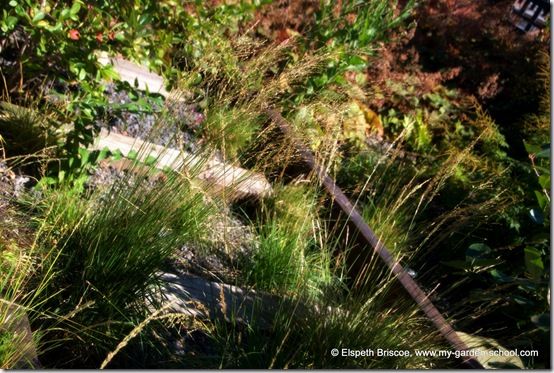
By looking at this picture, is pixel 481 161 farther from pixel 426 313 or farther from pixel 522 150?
pixel 426 313

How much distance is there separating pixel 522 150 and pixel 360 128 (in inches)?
60.3

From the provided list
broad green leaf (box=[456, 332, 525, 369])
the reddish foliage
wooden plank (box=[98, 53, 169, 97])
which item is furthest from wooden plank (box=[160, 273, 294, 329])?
wooden plank (box=[98, 53, 169, 97])

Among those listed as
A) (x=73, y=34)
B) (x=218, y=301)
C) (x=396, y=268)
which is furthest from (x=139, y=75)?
(x=396, y=268)

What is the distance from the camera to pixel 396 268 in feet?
9.75

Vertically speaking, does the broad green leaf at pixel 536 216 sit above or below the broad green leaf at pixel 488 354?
above

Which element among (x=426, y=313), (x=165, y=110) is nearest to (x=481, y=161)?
(x=426, y=313)

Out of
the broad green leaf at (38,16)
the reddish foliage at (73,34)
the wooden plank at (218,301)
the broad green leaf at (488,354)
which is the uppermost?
the broad green leaf at (38,16)

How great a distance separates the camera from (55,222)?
2613 millimetres

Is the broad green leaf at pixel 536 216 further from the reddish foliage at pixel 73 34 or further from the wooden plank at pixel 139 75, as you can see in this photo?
the wooden plank at pixel 139 75

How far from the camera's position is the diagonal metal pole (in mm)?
2637

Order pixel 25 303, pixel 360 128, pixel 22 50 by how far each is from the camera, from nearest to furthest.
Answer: pixel 25 303 < pixel 22 50 < pixel 360 128

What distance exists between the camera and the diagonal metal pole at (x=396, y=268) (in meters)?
2.64

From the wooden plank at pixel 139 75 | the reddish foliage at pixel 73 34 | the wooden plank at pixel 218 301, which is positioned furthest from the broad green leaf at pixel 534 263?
the wooden plank at pixel 139 75

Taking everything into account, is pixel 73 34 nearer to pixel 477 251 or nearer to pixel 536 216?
pixel 477 251
